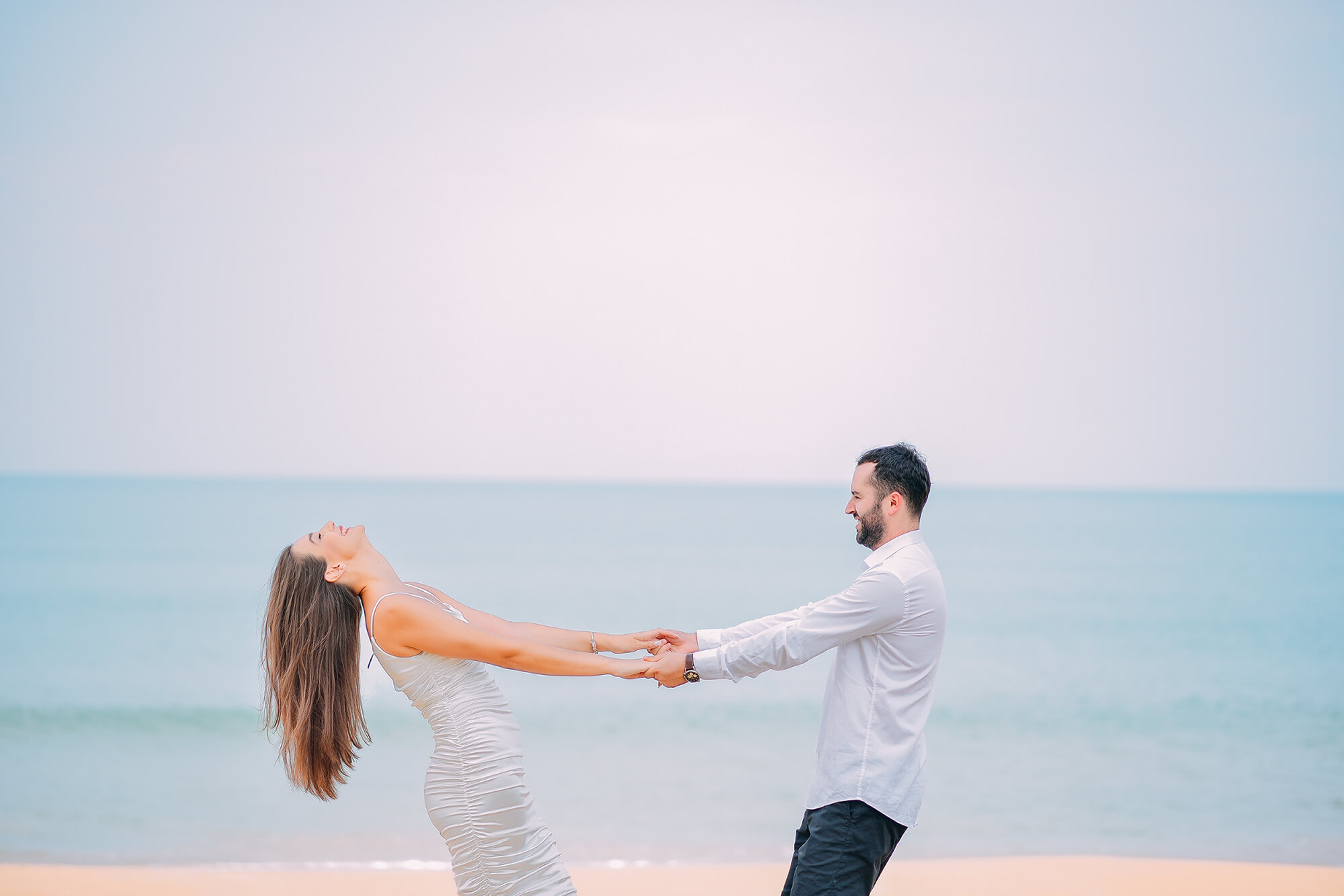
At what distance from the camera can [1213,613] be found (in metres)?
23.5

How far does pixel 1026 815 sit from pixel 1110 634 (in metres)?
12.6

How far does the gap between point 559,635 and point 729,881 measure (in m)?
2.94

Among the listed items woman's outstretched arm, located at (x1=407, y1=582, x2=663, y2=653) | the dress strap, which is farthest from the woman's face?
woman's outstretched arm, located at (x1=407, y1=582, x2=663, y2=653)

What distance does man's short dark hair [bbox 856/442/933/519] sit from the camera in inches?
127

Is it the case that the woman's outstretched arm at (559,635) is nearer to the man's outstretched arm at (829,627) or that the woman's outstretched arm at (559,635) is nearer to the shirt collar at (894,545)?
the man's outstretched arm at (829,627)

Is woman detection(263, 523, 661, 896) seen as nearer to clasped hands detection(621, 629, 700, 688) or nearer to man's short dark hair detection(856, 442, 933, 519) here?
clasped hands detection(621, 629, 700, 688)

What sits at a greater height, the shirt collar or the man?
the shirt collar

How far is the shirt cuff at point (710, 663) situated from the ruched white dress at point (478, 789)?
24.0 inches

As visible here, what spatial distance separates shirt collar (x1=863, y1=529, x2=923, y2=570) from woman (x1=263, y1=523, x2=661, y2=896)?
2.97ft

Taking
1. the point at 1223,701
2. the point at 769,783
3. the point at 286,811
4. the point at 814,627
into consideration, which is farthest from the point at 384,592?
the point at 1223,701

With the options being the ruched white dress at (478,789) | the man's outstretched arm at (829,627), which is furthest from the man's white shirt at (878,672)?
the ruched white dress at (478,789)

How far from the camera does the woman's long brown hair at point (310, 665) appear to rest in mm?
3145

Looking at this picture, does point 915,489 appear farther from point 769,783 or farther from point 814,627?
point 769,783

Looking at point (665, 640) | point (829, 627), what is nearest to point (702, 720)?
point (665, 640)
